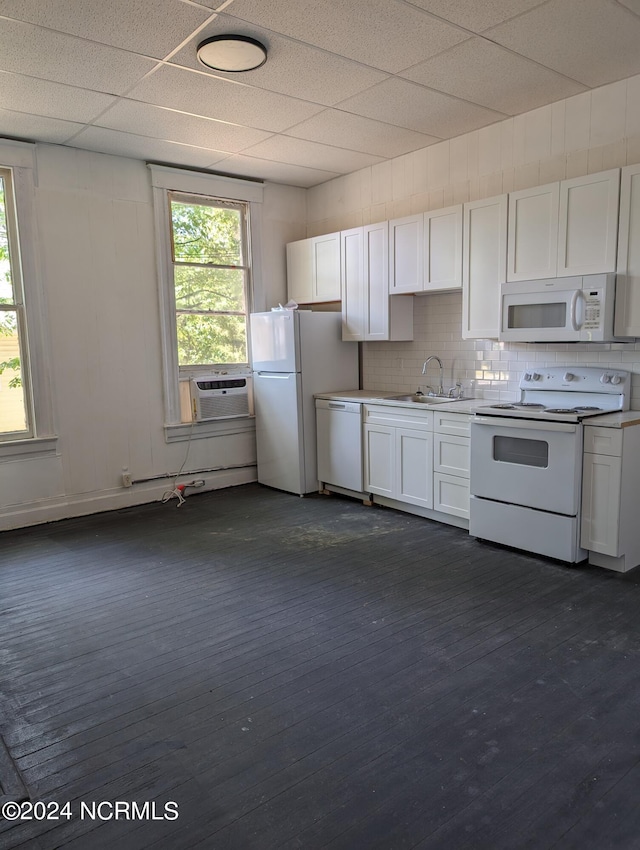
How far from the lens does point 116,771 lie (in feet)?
6.30

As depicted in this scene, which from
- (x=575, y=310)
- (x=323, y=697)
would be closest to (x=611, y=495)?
(x=575, y=310)

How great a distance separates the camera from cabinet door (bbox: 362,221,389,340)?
15.9 ft

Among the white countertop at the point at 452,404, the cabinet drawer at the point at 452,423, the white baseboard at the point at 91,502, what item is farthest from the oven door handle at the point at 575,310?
the white baseboard at the point at 91,502

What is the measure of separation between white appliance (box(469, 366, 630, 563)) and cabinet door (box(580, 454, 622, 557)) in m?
0.04

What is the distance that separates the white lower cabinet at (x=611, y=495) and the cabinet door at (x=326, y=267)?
2.73m

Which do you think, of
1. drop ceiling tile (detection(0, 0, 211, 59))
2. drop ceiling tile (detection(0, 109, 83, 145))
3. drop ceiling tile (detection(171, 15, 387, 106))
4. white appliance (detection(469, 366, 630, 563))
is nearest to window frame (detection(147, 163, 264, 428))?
drop ceiling tile (detection(0, 109, 83, 145))

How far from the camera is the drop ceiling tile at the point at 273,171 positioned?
5.04 meters

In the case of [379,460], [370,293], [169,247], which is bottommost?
[379,460]

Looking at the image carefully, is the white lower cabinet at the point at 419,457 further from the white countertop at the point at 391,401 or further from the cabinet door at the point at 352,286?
the cabinet door at the point at 352,286

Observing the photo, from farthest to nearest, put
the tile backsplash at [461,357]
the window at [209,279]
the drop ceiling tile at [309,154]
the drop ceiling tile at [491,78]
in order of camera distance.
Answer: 1. the window at [209,279]
2. the drop ceiling tile at [309,154]
3. the tile backsplash at [461,357]
4. the drop ceiling tile at [491,78]

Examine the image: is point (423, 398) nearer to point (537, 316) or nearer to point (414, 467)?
point (414, 467)

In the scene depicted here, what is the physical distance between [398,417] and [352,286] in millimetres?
1338

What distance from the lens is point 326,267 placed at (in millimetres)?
5418

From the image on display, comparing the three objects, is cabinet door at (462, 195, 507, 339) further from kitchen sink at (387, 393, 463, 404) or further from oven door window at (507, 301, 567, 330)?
kitchen sink at (387, 393, 463, 404)
